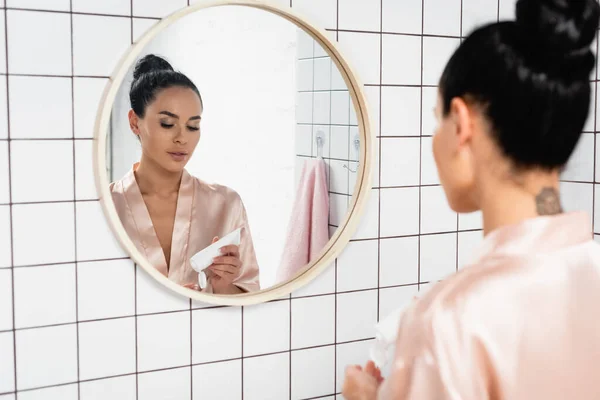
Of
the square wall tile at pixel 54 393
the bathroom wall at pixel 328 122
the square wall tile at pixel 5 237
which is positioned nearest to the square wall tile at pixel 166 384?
the square wall tile at pixel 54 393

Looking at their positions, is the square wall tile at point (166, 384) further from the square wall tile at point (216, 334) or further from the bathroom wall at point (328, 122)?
the bathroom wall at point (328, 122)

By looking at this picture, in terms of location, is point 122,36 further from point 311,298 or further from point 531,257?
point 531,257

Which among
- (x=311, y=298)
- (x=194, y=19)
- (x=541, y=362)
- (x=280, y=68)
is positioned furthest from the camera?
(x=311, y=298)

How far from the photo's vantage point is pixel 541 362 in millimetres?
887

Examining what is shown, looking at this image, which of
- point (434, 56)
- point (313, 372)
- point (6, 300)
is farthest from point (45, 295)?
point (434, 56)

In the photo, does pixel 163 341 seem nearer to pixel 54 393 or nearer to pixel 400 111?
pixel 54 393

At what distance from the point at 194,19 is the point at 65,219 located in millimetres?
481

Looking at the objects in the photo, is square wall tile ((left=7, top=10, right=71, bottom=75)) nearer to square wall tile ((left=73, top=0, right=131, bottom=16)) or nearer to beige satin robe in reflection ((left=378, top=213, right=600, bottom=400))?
square wall tile ((left=73, top=0, right=131, bottom=16))

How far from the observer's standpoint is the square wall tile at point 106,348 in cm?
139

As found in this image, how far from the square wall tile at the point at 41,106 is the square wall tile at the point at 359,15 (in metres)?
0.65

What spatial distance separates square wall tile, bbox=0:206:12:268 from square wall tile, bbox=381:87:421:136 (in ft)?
2.88

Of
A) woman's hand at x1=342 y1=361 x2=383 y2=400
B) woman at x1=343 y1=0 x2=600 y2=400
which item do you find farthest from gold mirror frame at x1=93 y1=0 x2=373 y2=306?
woman at x1=343 y1=0 x2=600 y2=400

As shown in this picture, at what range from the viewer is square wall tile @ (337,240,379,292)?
167cm

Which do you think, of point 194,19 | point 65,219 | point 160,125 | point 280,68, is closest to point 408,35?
point 280,68
